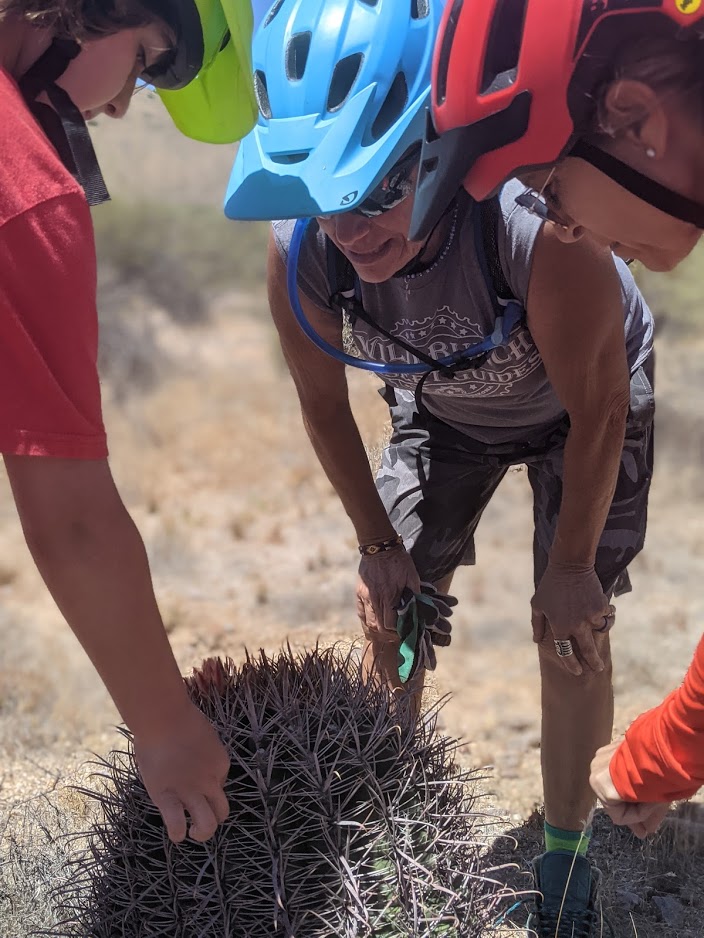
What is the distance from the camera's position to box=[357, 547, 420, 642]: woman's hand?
2.35m

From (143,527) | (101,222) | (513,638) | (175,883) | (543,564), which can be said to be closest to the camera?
(175,883)

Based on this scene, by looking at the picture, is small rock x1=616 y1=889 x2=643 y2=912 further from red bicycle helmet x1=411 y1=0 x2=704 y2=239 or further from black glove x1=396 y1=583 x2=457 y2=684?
red bicycle helmet x1=411 y1=0 x2=704 y2=239

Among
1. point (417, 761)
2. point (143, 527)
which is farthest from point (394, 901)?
point (143, 527)

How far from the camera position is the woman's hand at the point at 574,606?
2.15 metres

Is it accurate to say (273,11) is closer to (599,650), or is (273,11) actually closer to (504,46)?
(504,46)

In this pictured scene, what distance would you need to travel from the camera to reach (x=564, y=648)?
221 centimetres

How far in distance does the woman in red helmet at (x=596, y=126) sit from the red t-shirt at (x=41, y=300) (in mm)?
540

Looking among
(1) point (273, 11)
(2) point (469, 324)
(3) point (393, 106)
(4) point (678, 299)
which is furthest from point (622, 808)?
(4) point (678, 299)

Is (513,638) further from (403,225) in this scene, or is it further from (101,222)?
(101,222)

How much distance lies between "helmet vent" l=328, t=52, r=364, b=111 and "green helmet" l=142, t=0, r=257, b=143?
242mm

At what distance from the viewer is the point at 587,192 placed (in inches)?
55.7

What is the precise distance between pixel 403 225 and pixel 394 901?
120 cm

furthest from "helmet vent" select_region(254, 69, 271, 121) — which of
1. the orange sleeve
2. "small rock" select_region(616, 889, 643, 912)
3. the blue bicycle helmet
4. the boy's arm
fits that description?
"small rock" select_region(616, 889, 643, 912)

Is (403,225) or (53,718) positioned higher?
(403,225)
